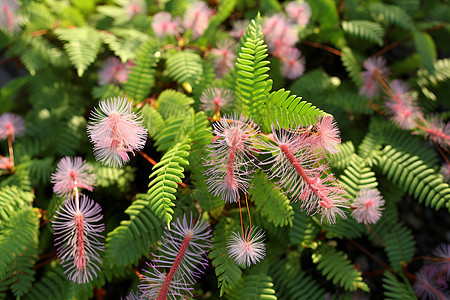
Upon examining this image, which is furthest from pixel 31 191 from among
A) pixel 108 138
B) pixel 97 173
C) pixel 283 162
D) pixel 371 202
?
pixel 371 202

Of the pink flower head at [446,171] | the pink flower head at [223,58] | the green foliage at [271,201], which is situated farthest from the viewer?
the pink flower head at [223,58]

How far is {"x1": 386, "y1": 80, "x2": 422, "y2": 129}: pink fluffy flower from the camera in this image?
5.11 ft

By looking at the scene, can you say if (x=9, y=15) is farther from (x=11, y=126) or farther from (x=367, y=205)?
(x=367, y=205)

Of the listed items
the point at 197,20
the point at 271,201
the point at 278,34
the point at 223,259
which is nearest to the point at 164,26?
the point at 197,20

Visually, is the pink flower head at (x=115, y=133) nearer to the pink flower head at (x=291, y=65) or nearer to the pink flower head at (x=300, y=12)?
the pink flower head at (x=291, y=65)

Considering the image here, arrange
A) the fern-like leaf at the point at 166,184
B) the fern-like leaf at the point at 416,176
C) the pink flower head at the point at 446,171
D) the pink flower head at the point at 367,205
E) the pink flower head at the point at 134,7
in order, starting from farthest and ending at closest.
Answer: the pink flower head at the point at 134,7 → the pink flower head at the point at 446,171 → the fern-like leaf at the point at 416,176 → the pink flower head at the point at 367,205 → the fern-like leaf at the point at 166,184

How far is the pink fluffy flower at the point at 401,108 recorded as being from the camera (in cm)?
156

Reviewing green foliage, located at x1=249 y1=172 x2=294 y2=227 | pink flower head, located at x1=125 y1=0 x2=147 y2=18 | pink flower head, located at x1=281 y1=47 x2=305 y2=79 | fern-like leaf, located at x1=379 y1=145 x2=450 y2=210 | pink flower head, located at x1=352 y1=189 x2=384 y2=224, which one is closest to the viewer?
green foliage, located at x1=249 y1=172 x2=294 y2=227

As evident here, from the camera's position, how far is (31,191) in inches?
59.3

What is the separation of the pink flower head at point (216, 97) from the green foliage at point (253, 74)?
121 millimetres

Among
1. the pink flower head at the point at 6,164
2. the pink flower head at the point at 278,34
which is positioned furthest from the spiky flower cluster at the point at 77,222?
the pink flower head at the point at 278,34

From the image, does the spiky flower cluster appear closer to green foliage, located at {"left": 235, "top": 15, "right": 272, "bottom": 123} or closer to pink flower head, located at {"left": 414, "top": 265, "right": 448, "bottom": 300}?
green foliage, located at {"left": 235, "top": 15, "right": 272, "bottom": 123}

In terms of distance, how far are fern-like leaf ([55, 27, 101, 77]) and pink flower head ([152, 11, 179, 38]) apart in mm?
315

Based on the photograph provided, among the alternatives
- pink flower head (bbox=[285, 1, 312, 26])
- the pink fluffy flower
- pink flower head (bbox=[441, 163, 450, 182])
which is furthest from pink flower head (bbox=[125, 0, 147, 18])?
pink flower head (bbox=[441, 163, 450, 182])
